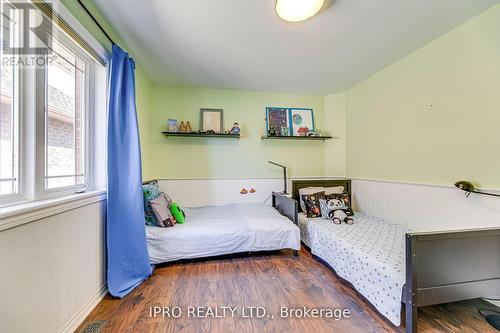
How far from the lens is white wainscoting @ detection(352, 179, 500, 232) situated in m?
1.65

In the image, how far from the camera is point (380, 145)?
8.79 feet

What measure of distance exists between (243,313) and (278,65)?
8.25 feet

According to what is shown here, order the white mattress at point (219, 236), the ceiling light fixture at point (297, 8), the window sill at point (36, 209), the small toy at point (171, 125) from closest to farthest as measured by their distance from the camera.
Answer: the window sill at point (36, 209), the ceiling light fixture at point (297, 8), the white mattress at point (219, 236), the small toy at point (171, 125)

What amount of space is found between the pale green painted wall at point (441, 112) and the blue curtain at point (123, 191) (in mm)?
2857

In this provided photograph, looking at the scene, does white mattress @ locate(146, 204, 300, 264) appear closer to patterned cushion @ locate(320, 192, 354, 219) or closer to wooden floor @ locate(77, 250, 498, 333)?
wooden floor @ locate(77, 250, 498, 333)

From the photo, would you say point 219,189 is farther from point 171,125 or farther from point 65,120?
point 65,120

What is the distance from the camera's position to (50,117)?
1.31m

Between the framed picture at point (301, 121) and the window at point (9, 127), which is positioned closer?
the window at point (9, 127)

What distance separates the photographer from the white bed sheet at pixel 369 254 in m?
1.40

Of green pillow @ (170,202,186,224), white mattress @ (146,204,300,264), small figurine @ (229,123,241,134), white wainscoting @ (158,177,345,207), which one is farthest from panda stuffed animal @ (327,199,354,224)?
green pillow @ (170,202,186,224)

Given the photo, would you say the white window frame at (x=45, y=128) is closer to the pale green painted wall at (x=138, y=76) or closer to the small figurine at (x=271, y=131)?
the pale green painted wall at (x=138, y=76)

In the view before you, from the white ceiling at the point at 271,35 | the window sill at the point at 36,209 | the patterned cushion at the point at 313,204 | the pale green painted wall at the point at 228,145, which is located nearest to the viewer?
the window sill at the point at 36,209

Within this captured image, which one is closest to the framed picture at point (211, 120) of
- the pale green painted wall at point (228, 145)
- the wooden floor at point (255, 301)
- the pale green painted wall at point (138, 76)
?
the pale green painted wall at point (228, 145)

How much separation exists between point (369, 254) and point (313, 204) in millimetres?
1138
